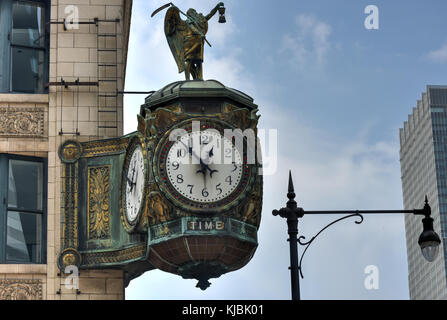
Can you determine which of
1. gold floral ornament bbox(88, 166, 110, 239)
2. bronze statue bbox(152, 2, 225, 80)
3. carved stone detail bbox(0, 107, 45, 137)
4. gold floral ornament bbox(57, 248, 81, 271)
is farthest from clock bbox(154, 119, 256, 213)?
carved stone detail bbox(0, 107, 45, 137)

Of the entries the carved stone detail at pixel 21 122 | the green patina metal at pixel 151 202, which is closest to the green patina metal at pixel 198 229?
the green patina metal at pixel 151 202

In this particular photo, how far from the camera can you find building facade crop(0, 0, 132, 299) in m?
28.9

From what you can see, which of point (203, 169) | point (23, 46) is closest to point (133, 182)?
point (203, 169)

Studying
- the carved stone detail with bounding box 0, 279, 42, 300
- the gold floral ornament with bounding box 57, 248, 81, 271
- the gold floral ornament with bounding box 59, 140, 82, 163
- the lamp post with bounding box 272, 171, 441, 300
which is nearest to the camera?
the lamp post with bounding box 272, 171, 441, 300

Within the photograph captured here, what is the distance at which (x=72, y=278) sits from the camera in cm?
2875

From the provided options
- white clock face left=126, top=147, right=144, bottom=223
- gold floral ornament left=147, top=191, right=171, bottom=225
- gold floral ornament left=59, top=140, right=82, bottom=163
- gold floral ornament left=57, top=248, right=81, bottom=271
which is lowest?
gold floral ornament left=57, top=248, right=81, bottom=271

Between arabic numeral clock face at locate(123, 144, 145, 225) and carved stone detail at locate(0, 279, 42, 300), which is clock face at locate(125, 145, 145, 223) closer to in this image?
arabic numeral clock face at locate(123, 144, 145, 225)

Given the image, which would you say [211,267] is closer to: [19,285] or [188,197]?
[188,197]

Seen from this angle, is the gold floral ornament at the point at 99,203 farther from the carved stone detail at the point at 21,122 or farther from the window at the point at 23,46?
the window at the point at 23,46

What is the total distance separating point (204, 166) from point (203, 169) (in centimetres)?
7

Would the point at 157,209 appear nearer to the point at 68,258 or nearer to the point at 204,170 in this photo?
the point at 204,170

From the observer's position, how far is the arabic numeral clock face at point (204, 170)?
27.0 meters

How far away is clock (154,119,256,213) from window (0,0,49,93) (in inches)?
213

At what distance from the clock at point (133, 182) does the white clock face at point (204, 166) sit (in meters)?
0.84
